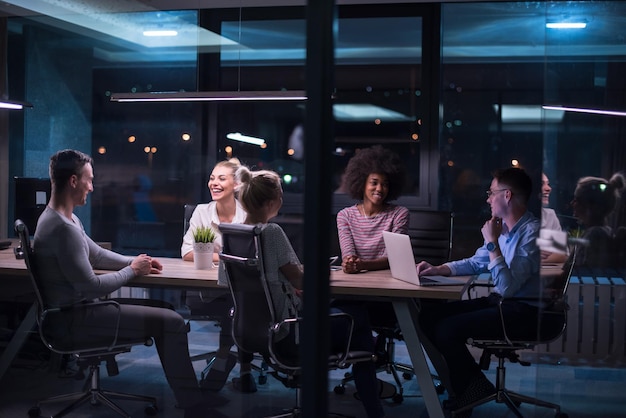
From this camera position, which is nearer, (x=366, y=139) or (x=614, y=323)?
(x=614, y=323)

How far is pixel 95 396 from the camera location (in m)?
4.30

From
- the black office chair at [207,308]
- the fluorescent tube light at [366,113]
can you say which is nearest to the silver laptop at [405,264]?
the black office chair at [207,308]

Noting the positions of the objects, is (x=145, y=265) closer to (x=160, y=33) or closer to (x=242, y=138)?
(x=160, y=33)

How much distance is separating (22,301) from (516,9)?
14.7 ft

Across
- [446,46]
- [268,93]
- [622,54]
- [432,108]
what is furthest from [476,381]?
[446,46]

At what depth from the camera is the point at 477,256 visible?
4.57m

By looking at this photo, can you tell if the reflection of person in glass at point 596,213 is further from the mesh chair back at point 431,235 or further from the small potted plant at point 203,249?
the small potted plant at point 203,249

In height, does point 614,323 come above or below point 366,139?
below

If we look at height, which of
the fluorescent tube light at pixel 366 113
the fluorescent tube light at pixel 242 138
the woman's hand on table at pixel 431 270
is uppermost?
the fluorescent tube light at pixel 366 113

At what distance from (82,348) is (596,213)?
8.76 ft

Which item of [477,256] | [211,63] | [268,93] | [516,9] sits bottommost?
[477,256]

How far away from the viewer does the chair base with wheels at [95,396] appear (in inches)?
168

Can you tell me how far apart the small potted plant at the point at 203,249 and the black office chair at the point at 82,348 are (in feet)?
1.63

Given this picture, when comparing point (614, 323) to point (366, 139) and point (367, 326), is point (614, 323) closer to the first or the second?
point (367, 326)
